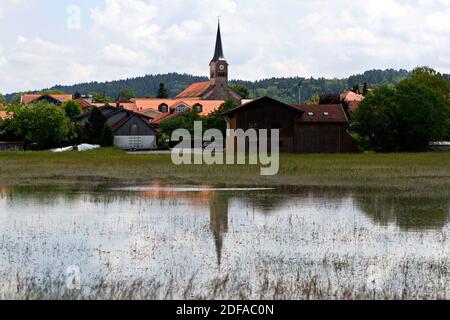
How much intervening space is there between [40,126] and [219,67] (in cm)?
9239

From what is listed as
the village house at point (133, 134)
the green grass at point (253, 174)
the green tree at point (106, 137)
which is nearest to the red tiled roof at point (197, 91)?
the village house at point (133, 134)

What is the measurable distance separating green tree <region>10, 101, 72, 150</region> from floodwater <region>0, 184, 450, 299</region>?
59392mm

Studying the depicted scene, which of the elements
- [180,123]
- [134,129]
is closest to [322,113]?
[180,123]

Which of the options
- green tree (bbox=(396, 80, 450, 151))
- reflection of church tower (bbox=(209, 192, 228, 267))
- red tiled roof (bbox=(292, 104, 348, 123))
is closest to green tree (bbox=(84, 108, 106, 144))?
red tiled roof (bbox=(292, 104, 348, 123))

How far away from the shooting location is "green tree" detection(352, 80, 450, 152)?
268 ft

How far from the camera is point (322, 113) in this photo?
86625 mm

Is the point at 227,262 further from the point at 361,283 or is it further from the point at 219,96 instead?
the point at 219,96

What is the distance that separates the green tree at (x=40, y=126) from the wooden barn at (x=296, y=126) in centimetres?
2140

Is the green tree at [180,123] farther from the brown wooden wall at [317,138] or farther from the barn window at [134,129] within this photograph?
the brown wooden wall at [317,138]

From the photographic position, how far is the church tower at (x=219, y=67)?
181 metres

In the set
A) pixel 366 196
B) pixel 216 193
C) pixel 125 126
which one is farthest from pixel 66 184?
pixel 125 126

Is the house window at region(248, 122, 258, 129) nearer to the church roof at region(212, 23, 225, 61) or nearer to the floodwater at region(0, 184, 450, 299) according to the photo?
the floodwater at region(0, 184, 450, 299)
